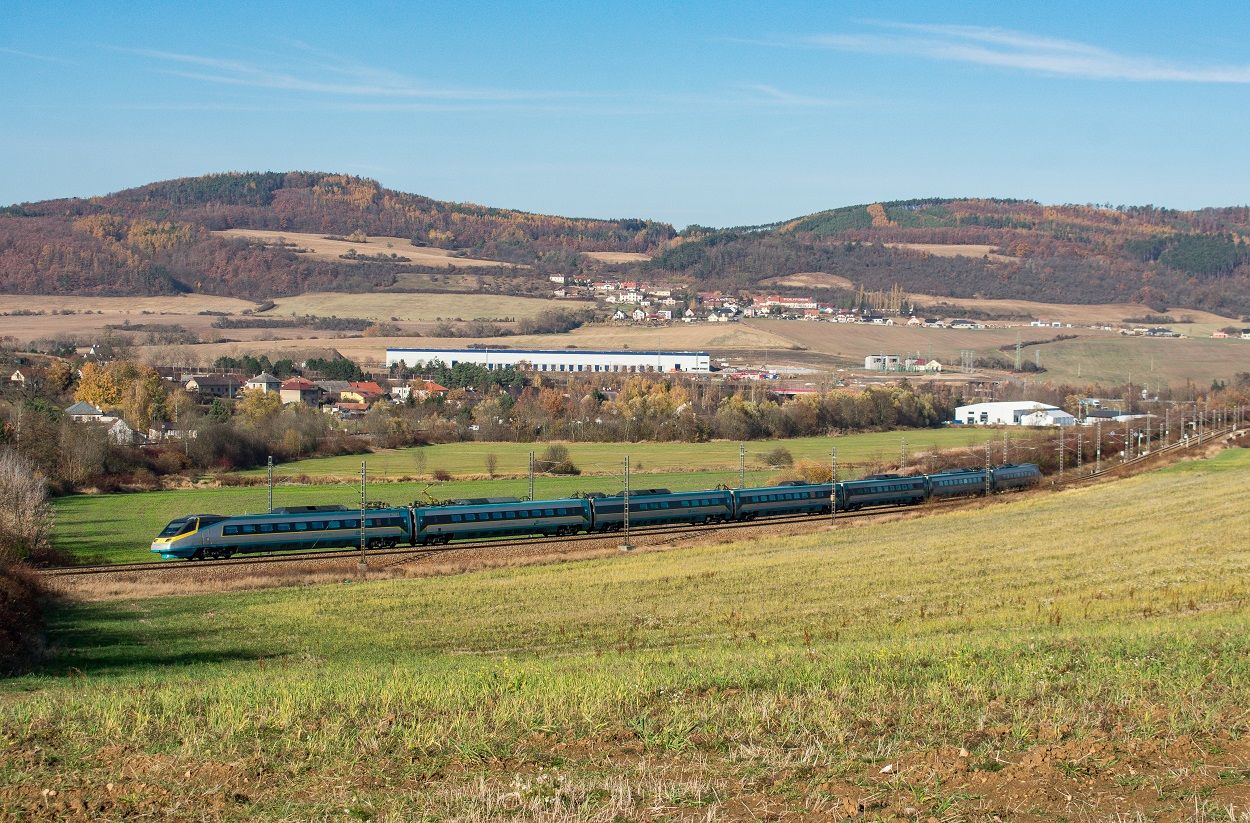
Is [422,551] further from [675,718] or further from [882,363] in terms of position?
[882,363]

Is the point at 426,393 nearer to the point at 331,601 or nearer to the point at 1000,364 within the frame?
the point at 1000,364

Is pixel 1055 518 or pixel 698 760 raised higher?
pixel 698 760

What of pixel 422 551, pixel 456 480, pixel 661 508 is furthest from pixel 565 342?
pixel 422 551

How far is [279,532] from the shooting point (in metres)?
45.5

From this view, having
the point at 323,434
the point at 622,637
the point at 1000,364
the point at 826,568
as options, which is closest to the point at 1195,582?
the point at 826,568

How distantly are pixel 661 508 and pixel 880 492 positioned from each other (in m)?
14.6

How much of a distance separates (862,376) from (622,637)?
11625cm

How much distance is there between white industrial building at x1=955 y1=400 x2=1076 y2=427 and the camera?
111375 mm

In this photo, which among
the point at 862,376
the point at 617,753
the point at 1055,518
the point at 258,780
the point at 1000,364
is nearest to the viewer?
the point at 258,780

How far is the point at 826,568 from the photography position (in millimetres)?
37219

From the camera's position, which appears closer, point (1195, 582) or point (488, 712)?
point (488, 712)

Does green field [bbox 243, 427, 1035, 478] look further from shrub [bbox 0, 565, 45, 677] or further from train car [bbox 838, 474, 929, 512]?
shrub [bbox 0, 565, 45, 677]

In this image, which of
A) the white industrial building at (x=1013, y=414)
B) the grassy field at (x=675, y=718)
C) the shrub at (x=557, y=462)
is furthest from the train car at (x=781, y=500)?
the white industrial building at (x=1013, y=414)

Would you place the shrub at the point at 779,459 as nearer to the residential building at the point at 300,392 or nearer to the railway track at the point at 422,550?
the railway track at the point at 422,550
